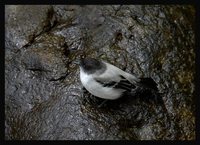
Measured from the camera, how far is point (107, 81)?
5867 mm

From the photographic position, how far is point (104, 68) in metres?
5.97

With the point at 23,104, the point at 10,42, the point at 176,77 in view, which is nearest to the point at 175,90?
the point at 176,77

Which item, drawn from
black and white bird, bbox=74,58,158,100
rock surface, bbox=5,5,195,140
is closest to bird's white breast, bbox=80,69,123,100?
black and white bird, bbox=74,58,158,100

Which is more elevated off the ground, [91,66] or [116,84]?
[91,66]

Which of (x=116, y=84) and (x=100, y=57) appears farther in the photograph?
(x=100, y=57)

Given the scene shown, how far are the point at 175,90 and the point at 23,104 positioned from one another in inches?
74.2

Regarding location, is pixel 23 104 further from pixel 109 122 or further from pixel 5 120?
pixel 109 122

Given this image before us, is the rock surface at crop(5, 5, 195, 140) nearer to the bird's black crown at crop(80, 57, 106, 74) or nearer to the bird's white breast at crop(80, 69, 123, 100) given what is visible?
the bird's white breast at crop(80, 69, 123, 100)

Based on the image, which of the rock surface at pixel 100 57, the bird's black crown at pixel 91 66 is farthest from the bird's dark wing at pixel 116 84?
the rock surface at pixel 100 57

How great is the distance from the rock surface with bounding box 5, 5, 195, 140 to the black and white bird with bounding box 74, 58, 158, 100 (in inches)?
9.1

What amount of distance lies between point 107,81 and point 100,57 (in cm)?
80

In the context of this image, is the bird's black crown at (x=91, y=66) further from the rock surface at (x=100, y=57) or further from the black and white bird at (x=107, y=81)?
the rock surface at (x=100, y=57)

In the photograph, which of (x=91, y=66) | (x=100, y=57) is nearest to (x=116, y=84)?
(x=91, y=66)

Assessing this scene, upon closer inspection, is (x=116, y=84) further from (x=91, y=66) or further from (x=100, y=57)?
(x=100, y=57)
